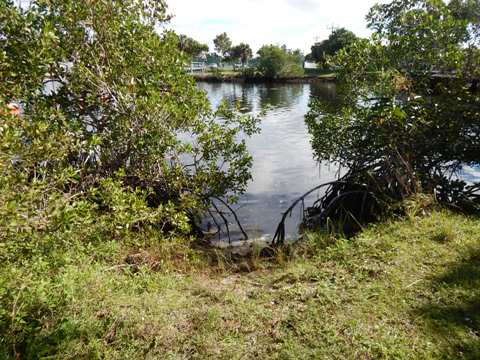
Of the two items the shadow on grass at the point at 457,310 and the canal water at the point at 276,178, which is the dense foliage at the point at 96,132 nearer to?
the canal water at the point at 276,178

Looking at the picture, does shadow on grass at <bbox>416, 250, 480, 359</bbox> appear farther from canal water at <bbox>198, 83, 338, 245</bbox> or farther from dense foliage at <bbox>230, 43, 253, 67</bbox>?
dense foliage at <bbox>230, 43, 253, 67</bbox>

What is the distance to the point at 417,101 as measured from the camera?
6.41m

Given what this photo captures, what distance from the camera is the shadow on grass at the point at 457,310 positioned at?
264cm

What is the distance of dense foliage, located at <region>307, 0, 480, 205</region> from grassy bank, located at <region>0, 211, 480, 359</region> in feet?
6.74

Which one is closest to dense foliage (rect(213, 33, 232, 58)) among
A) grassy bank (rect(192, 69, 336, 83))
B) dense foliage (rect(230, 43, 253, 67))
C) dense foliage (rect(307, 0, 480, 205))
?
dense foliage (rect(230, 43, 253, 67))

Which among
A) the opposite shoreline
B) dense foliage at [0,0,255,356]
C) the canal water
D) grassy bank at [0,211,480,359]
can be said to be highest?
the opposite shoreline

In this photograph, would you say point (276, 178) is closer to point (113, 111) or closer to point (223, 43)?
point (113, 111)

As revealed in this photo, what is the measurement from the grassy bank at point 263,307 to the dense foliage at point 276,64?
153ft

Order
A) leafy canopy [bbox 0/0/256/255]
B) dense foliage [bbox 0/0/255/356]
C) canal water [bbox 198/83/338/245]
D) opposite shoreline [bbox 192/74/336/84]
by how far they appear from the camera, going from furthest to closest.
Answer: opposite shoreline [bbox 192/74/336/84]
canal water [bbox 198/83/338/245]
leafy canopy [bbox 0/0/256/255]
dense foliage [bbox 0/0/255/356]

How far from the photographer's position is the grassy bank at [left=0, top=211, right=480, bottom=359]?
8.82 feet

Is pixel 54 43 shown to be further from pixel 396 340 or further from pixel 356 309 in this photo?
pixel 396 340

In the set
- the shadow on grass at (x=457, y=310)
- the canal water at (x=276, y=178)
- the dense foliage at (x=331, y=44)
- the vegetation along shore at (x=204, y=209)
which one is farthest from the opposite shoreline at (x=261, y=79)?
the shadow on grass at (x=457, y=310)

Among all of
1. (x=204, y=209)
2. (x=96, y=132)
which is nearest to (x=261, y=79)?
(x=204, y=209)

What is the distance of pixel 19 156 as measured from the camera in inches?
121
